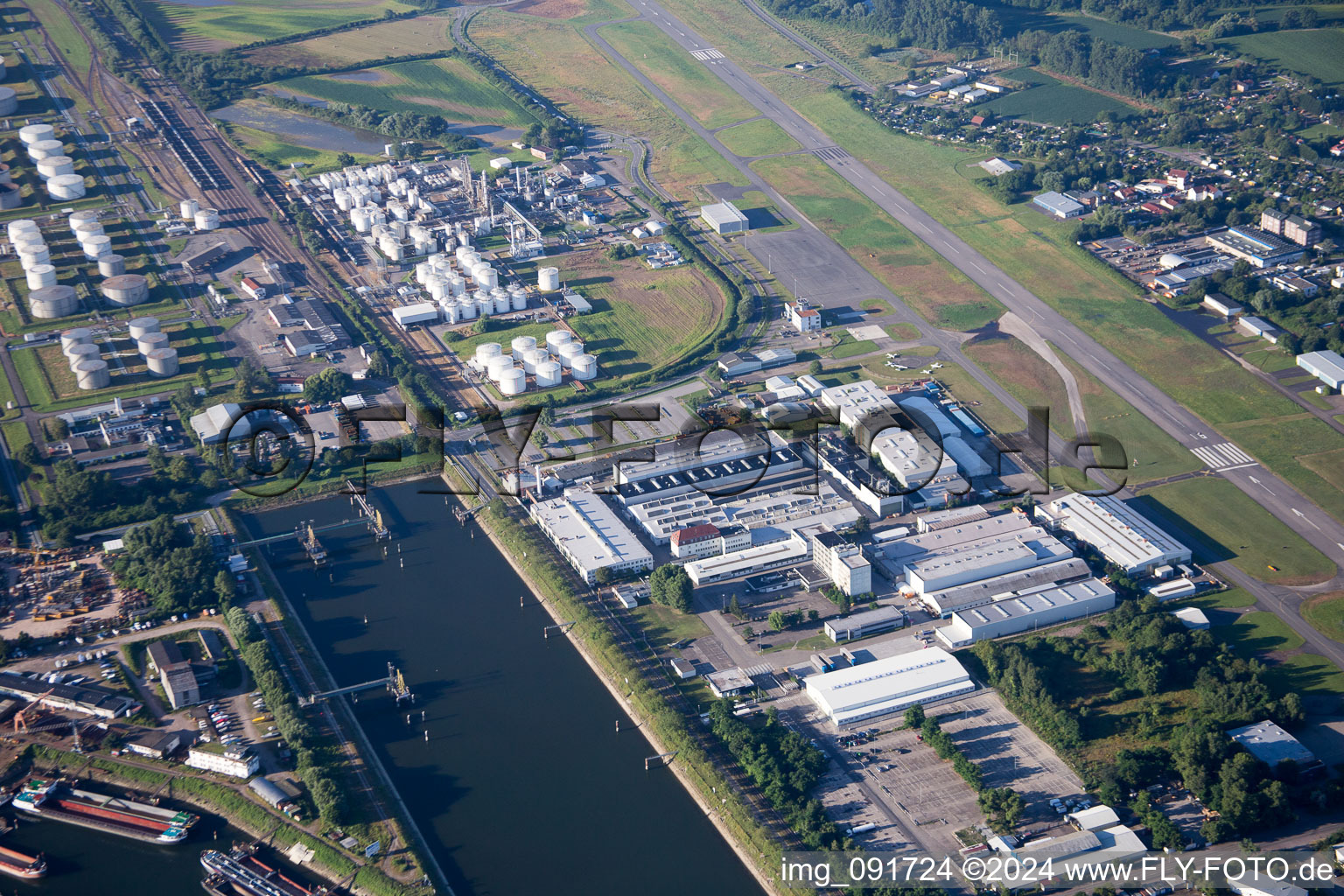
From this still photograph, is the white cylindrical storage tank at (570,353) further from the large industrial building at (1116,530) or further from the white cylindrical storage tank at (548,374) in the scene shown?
the large industrial building at (1116,530)

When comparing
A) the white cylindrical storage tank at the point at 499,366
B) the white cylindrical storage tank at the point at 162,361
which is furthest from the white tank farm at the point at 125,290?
the white cylindrical storage tank at the point at 499,366

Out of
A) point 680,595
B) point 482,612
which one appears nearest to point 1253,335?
point 680,595

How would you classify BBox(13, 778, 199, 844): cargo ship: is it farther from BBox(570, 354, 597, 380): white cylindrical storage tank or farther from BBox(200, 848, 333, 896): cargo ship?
BBox(570, 354, 597, 380): white cylindrical storage tank

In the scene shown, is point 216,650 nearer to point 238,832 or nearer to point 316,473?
point 238,832

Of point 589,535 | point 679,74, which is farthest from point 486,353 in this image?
point 679,74

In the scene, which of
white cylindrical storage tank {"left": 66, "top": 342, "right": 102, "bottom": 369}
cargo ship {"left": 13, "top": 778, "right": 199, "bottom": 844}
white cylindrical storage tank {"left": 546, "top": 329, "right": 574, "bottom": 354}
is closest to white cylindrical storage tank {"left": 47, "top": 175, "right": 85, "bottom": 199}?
white cylindrical storage tank {"left": 66, "top": 342, "right": 102, "bottom": 369}

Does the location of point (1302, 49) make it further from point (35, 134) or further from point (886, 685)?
point (35, 134)
